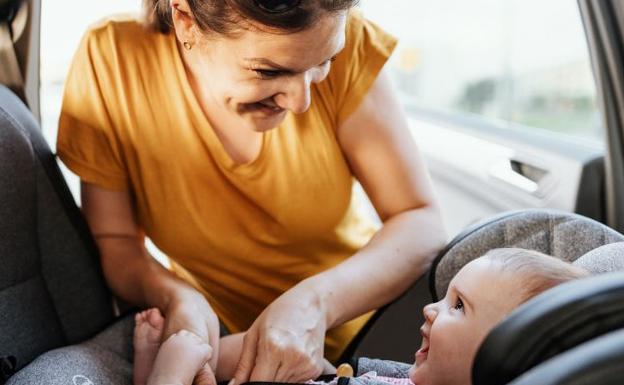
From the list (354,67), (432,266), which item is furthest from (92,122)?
(432,266)

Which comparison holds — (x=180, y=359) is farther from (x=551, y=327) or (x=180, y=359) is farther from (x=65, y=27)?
(x=65, y=27)

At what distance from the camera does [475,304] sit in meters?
1.17

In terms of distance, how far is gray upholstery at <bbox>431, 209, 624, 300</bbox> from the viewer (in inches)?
51.8

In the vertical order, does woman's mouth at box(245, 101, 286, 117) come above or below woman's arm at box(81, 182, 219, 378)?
above

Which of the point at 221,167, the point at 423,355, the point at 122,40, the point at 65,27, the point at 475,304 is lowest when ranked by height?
the point at 423,355

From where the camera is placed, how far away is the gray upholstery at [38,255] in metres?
1.38

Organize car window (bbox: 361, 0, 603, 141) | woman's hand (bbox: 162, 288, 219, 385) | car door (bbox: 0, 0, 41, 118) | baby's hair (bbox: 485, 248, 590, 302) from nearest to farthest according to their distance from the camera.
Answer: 1. baby's hair (bbox: 485, 248, 590, 302)
2. woman's hand (bbox: 162, 288, 219, 385)
3. car door (bbox: 0, 0, 41, 118)
4. car window (bbox: 361, 0, 603, 141)

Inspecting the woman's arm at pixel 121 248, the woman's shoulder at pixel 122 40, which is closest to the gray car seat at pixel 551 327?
the woman's arm at pixel 121 248

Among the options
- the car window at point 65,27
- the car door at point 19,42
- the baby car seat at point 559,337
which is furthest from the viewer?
the car window at point 65,27

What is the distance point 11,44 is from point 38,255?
0.51 metres

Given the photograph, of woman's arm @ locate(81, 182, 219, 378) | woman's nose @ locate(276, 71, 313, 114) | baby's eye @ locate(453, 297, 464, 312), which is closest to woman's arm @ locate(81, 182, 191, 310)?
woman's arm @ locate(81, 182, 219, 378)

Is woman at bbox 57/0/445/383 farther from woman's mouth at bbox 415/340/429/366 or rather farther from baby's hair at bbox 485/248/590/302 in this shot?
baby's hair at bbox 485/248/590/302

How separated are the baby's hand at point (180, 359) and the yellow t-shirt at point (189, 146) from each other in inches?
11.1

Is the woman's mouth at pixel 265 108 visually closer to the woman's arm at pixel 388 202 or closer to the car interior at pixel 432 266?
the woman's arm at pixel 388 202
